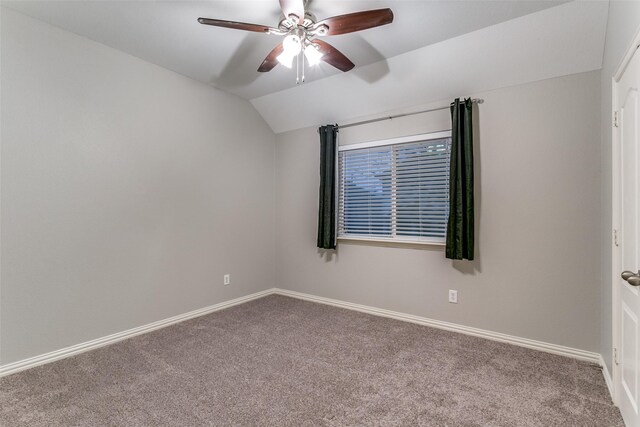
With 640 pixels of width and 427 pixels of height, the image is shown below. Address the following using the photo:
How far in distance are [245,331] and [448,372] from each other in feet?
6.07

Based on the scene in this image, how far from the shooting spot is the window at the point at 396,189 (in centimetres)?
325

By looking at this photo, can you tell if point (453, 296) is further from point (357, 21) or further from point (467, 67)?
point (357, 21)

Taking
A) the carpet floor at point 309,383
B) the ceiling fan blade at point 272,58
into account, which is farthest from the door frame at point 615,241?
the ceiling fan blade at point 272,58

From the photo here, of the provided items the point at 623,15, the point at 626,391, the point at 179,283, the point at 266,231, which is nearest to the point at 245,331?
the point at 179,283

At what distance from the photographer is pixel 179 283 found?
338 cm

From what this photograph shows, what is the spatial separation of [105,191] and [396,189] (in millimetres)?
2897

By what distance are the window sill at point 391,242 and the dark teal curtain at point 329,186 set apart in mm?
182

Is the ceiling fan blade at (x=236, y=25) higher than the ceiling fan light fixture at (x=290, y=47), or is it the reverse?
the ceiling fan blade at (x=236, y=25)

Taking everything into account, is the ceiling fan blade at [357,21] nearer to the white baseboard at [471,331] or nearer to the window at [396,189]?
the window at [396,189]

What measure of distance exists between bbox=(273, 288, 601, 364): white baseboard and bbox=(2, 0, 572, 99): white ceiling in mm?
2656

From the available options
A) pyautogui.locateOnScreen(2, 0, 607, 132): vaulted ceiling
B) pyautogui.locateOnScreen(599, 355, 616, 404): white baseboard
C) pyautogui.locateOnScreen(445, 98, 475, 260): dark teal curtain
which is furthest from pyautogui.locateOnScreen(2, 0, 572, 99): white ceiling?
pyautogui.locateOnScreen(599, 355, 616, 404): white baseboard

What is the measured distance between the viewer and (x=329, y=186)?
3865 mm

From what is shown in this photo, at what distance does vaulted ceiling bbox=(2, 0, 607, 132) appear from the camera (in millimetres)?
2262

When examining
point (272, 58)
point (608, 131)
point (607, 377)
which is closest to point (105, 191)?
point (272, 58)
